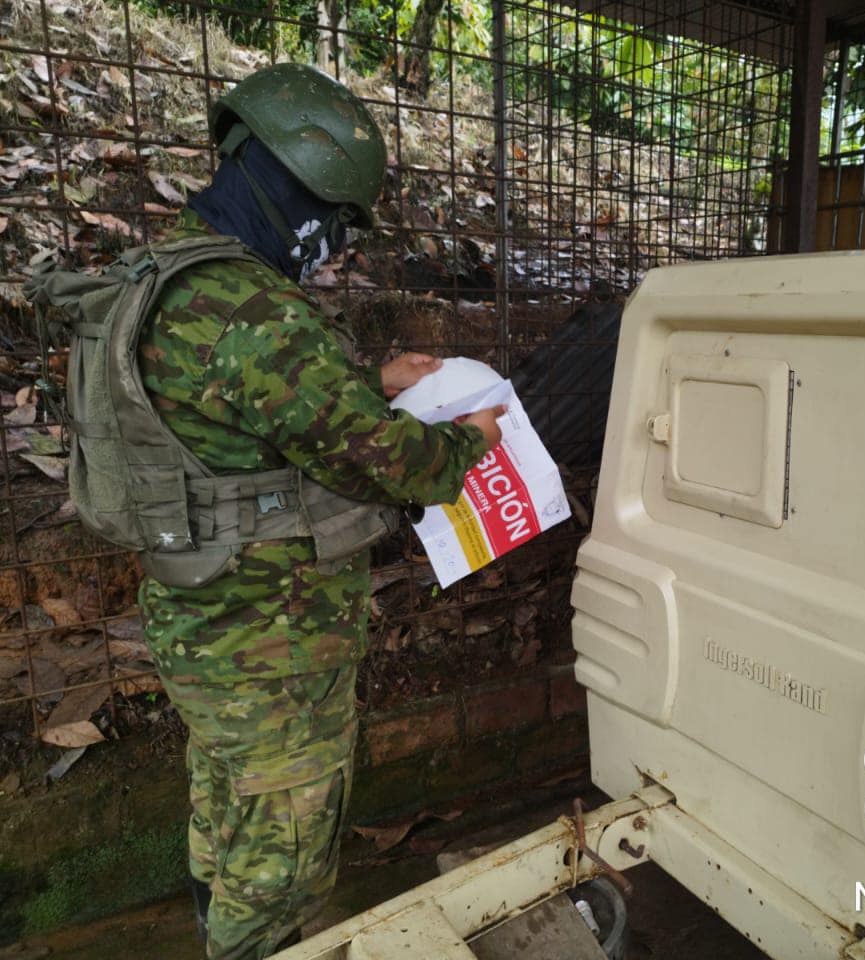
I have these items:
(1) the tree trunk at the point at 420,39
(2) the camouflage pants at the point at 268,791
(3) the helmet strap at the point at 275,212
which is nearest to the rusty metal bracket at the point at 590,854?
(2) the camouflage pants at the point at 268,791

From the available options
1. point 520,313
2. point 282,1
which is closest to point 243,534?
point 520,313

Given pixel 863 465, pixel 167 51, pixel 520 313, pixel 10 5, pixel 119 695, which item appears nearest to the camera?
pixel 863 465

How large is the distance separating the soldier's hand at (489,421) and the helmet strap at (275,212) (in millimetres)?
484

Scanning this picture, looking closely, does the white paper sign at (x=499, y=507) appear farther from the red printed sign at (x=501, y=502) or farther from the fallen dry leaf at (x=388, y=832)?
the fallen dry leaf at (x=388, y=832)

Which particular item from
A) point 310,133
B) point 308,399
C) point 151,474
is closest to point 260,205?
point 310,133

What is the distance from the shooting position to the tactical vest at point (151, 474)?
4.89 ft

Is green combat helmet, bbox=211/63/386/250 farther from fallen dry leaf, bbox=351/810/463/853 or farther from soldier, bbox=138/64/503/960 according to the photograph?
fallen dry leaf, bbox=351/810/463/853

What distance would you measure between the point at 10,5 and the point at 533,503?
4.90 m

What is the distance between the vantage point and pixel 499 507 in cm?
200

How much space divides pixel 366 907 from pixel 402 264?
6.37 feet

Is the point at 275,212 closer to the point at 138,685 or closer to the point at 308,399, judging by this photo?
the point at 308,399

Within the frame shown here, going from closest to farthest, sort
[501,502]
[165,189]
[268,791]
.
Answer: [268,791] < [501,502] < [165,189]

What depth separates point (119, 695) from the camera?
8.32ft

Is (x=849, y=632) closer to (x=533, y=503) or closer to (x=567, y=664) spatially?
(x=533, y=503)
